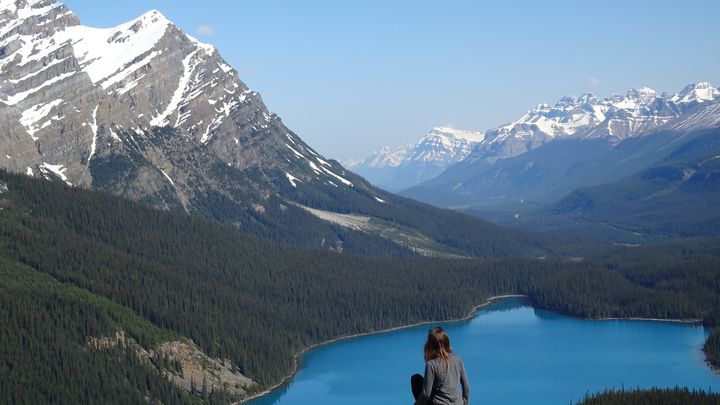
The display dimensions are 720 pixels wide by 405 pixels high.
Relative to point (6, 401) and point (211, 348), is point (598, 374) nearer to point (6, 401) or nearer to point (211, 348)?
point (211, 348)

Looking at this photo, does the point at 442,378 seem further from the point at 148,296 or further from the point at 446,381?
the point at 148,296

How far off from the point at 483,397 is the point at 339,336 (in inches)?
2028

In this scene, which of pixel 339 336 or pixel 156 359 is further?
pixel 339 336

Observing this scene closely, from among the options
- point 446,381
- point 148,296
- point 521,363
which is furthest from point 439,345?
point 521,363

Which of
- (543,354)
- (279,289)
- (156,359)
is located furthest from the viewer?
(279,289)

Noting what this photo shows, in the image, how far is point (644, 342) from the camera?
17500 centimetres

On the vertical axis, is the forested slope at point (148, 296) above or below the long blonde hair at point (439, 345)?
above

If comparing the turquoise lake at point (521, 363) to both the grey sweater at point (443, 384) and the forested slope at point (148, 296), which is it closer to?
the forested slope at point (148, 296)

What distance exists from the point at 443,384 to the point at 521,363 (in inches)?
5343

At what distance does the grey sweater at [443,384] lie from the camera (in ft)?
98.0

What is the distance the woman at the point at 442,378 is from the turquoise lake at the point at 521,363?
10607 cm

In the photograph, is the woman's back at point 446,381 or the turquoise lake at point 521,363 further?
the turquoise lake at point 521,363

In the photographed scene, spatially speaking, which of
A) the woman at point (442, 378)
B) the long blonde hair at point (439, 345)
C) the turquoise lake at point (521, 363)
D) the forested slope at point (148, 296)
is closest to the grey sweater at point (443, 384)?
the woman at point (442, 378)

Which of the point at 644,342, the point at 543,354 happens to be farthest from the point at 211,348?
the point at 644,342
